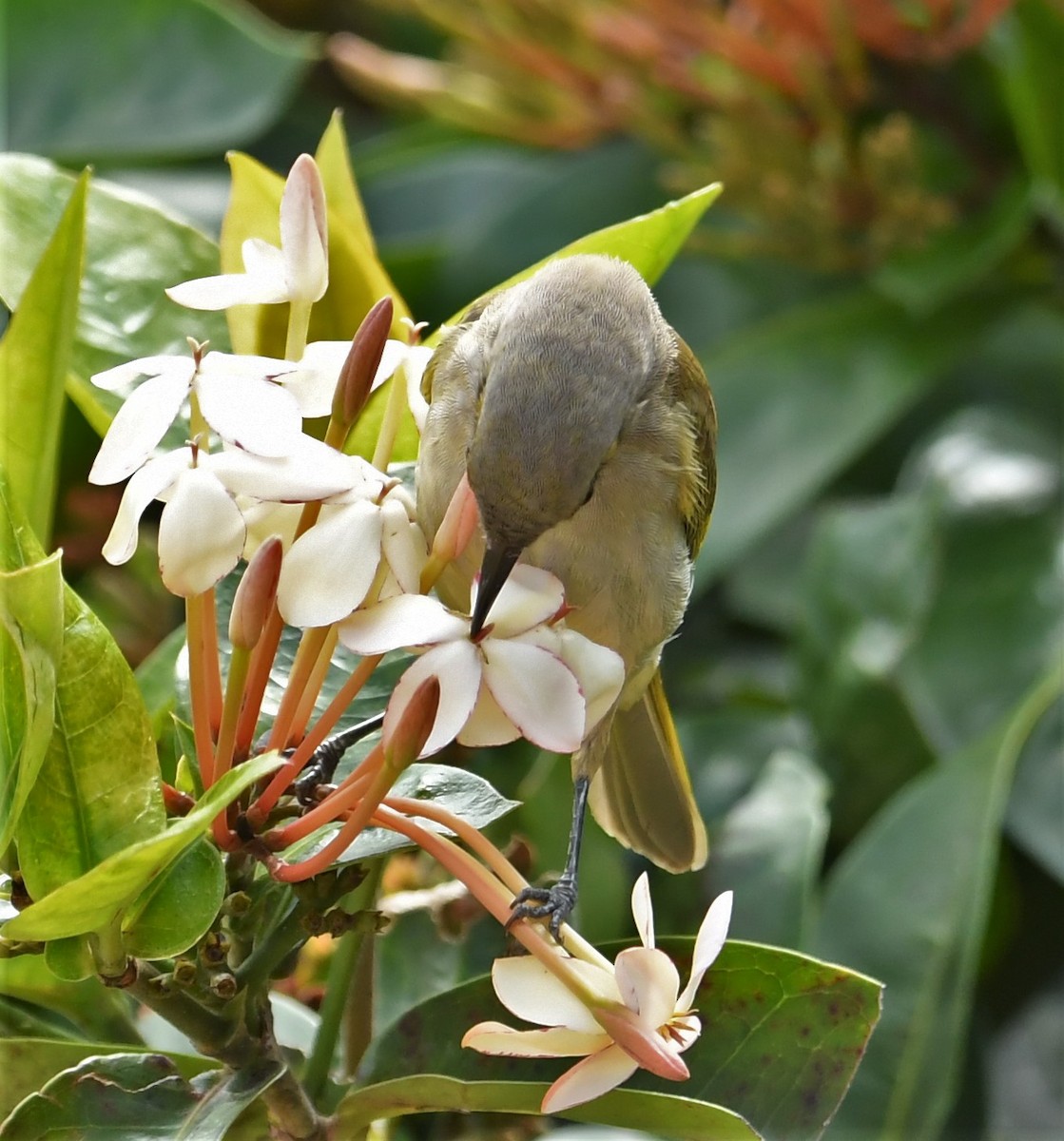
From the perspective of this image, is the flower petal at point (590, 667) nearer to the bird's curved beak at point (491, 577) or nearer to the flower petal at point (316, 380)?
the bird's curved beak at point (491, 577)

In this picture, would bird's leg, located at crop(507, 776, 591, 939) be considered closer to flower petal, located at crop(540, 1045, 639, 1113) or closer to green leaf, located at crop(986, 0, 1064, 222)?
flower petal, located at crop(540, 1045, 639, 1113)

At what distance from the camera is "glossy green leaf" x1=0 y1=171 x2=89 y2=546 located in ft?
2.54

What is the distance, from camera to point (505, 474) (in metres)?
0.87

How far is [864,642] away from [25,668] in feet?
3.43

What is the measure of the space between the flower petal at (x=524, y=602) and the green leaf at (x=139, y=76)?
1.21 meters

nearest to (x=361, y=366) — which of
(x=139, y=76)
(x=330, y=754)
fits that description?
(x=330, y=754)

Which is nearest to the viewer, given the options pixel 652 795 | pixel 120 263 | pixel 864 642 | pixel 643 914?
pixel 643 914

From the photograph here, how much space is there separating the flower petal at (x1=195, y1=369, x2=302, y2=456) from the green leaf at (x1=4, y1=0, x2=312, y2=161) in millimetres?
1187

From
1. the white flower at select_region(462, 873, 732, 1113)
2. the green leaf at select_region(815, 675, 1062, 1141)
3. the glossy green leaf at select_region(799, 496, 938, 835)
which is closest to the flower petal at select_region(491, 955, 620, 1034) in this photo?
the white flower at select_region(462, 873, 732, 1113)

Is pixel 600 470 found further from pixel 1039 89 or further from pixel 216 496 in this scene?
pixel 1039 89

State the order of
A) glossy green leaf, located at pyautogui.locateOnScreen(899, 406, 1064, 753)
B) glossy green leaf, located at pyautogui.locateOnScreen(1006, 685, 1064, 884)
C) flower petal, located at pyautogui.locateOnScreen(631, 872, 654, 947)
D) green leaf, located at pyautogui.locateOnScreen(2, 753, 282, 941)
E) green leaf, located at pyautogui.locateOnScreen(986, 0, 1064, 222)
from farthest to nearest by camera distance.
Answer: green leaf, located at pyautogui.locateOnScreen(986, 0, 1064, 222) → glossy green leaf, located at pyautogui.locateOnScreen(899, 406, 1064, 753) → glossy green leaf, located at pyautogui.locateOnScreen(1006, 685, 1064, 884) → flower petal, located at pyautogui.locateOnScreen(631, 872, 654, 947) → green leaf, located at pyautogui.locateOnScreen(2, 753, 282, 941)

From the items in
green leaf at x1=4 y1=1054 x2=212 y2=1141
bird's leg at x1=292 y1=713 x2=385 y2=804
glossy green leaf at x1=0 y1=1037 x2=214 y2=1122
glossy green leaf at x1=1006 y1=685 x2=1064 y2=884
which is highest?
bird's leg at x1=292 y1=713 x2=385 y2=804

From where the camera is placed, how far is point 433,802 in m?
0.73

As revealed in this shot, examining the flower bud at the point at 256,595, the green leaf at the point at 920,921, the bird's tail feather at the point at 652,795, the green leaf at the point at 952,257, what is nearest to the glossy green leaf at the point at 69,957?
the flower bud at the point at 256,595
